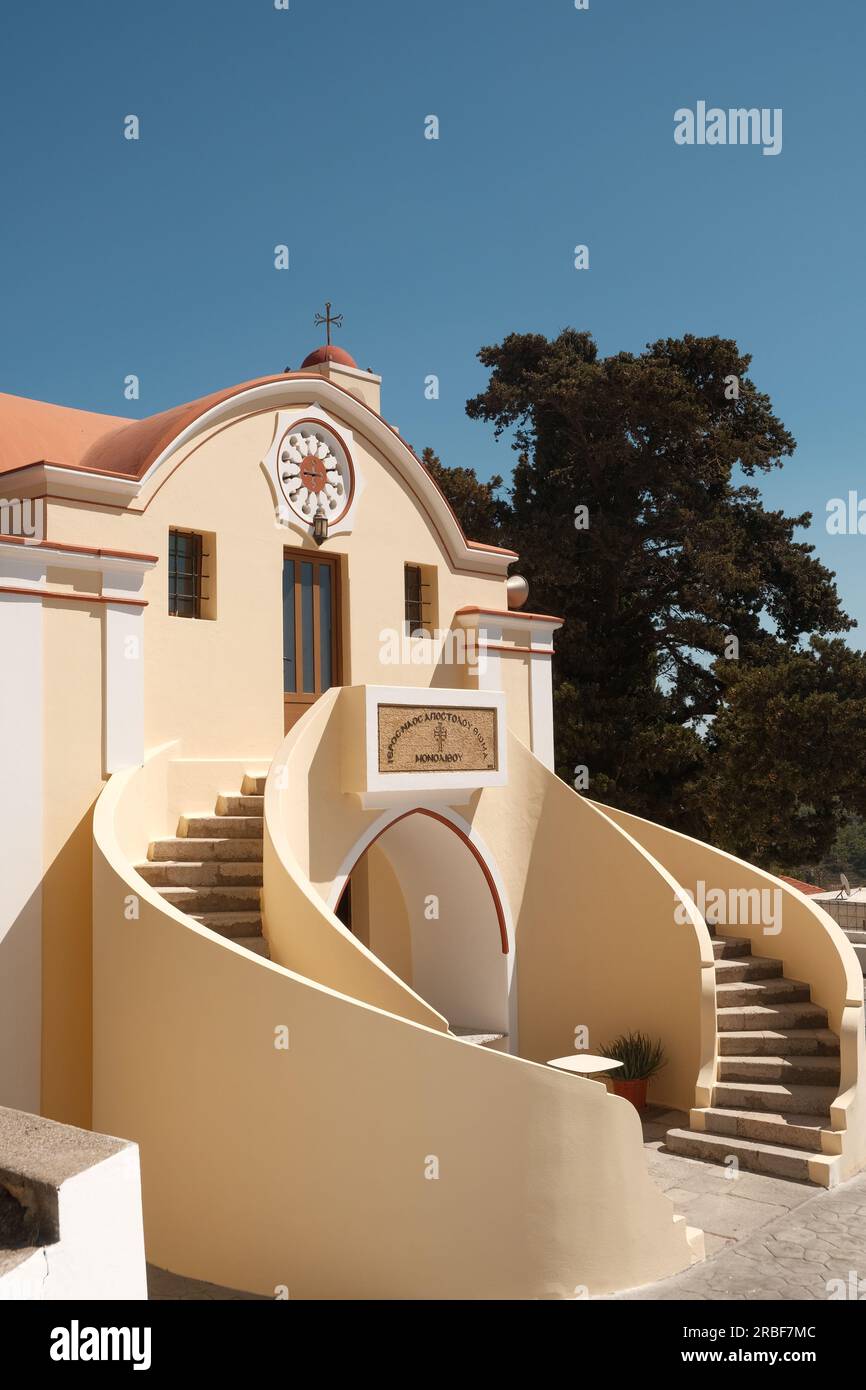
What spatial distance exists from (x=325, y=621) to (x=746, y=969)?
620 centimetres

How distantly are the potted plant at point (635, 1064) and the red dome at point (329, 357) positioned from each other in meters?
9.60

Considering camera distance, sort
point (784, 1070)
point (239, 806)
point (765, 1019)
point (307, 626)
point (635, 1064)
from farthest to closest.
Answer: point (307, 626)
point (765, 1019)
point (635, 1064)
point (784, 1070)
point (239, 806)

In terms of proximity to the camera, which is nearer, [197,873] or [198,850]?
[197,873]

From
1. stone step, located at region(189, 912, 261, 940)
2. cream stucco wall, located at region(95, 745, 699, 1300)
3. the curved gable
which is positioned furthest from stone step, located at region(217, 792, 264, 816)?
the curved gable

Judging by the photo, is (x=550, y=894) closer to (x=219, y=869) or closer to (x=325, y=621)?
(x=325, y=621)

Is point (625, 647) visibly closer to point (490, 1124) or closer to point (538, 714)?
point (538, 714)

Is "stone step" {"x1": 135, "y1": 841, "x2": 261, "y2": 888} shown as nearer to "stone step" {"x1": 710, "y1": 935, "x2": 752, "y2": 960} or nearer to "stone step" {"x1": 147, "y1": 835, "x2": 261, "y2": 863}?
"stone step" {"x1": 147, "y1": 835, "x2": 261, "y2": 863}

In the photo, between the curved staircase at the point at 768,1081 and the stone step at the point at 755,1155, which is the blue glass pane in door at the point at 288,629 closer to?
the curved staircase at the point at 768,1081

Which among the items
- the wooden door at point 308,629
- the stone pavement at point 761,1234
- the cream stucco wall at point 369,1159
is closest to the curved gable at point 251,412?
the wooden door at point 308,629

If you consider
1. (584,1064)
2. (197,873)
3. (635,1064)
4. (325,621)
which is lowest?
(635,1064)

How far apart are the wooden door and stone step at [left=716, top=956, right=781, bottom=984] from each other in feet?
17.9

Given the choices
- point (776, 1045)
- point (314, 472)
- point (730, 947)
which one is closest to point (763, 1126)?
point (776, 1045)

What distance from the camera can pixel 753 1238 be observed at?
A: 29.6 ft

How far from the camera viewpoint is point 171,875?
10.5 meters
